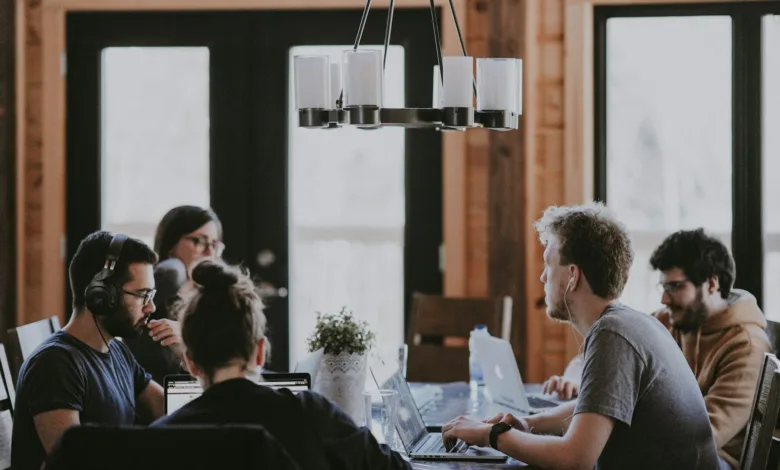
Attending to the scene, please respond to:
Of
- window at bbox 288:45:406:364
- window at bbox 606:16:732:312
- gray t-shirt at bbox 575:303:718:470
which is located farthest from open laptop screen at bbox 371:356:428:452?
window at bbox 606:16:732:312

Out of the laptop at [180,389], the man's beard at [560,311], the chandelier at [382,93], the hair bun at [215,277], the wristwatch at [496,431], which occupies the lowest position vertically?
the wristwatch at [496,431]

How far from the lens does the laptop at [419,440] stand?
8.05 feet

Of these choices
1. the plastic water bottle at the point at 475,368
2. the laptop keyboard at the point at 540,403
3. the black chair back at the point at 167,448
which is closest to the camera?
the black chair back at the point at 167,448

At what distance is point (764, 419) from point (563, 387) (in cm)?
91

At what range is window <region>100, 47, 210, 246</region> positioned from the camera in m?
4.80

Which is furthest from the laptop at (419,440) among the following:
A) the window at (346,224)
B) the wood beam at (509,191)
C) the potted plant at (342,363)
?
the window at (346,224)

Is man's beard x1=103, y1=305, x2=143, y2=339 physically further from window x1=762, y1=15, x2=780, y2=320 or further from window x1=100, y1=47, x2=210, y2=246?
window x1=762, y1=15, x2=780, y2=320

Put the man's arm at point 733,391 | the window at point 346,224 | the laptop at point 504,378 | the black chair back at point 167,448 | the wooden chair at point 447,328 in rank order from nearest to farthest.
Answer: the black chair back at point 167,448 < the man's arm at point 733,391 < the laptop at point 504,378 < the wooden chair at point 447,328 < the window at point 346,224

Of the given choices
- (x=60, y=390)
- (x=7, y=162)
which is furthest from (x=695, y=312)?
(x=7, y=162)

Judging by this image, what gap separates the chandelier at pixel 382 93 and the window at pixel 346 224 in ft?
6.29

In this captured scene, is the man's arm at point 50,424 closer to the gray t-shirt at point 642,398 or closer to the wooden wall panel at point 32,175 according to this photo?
the gray t-shirt at point 642,398

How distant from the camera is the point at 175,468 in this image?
5.41 feet

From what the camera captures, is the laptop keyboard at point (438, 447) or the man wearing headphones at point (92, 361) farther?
the laptop keyboard at point (438, 447)

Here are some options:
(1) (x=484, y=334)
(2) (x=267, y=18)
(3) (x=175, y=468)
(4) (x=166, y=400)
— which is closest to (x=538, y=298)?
(1) (x=484, y=334)
